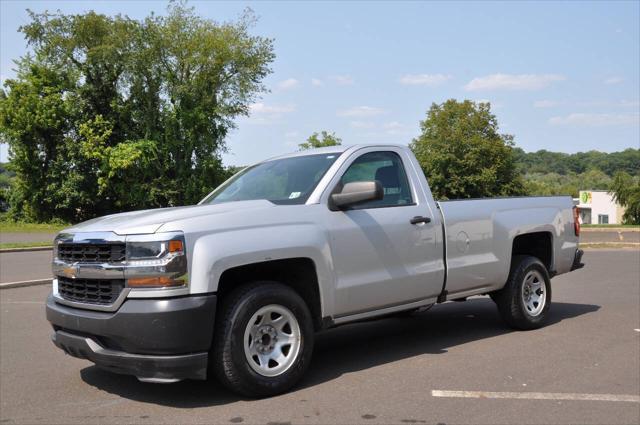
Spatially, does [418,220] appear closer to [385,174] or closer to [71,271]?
[385,174]

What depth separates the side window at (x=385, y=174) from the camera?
228 inches

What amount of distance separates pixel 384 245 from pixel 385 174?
83 centimetres

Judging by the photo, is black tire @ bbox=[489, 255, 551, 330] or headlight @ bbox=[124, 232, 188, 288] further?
black tire @ bbox=[489, 255, 551, 330]

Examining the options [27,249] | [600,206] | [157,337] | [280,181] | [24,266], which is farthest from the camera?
[600,206]

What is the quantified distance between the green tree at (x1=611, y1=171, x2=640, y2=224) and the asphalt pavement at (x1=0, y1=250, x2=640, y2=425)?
62746 millimetres

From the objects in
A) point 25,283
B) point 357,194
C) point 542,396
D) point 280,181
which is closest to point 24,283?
point 25,283

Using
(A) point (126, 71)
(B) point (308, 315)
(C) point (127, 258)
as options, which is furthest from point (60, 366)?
(A) point (126, 71)

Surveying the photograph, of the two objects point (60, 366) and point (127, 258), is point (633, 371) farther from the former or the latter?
point (60, 366)

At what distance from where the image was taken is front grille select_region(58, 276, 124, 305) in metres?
4.52

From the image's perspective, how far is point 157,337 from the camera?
14.2ft

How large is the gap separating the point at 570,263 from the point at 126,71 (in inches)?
1753

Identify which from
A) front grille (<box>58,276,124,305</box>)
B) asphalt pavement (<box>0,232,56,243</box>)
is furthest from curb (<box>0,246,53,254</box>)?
front grille (<box>58,276,124,305</box>)

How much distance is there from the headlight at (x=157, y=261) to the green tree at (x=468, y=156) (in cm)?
6358

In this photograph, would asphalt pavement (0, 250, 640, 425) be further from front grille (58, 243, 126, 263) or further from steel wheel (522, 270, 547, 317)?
front grille (58, 243, 126, 263)
